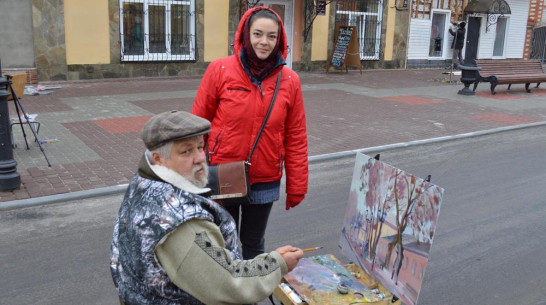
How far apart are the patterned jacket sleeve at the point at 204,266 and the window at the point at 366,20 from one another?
729 inches

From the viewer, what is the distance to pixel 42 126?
9383mm

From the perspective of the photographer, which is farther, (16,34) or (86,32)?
(86,32)

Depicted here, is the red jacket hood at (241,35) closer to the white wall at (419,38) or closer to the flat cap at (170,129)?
the flat cap at (170,129)

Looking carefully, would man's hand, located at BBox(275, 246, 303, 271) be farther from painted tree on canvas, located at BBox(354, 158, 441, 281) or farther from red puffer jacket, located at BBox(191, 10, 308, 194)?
red puffer jacket, located at BBox(191, 10, 308, 194)

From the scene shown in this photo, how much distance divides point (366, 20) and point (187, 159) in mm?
19536

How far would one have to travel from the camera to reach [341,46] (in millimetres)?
18594

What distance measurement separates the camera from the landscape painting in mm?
2885

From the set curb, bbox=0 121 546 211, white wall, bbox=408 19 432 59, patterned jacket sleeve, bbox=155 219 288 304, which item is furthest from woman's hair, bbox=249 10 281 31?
white wall, bbox=408 19 432 59

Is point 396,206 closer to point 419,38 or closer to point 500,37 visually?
point 419,38

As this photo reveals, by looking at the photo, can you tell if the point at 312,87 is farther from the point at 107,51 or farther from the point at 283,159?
the point at 283,159

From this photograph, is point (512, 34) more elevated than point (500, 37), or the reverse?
point (512, 34)

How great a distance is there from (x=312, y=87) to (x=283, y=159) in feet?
40.0

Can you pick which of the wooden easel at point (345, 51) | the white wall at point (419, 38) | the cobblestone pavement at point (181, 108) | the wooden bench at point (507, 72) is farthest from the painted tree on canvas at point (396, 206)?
the white wall at point (419, 38)

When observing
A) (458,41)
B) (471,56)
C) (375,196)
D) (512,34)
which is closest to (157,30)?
(471,56)
